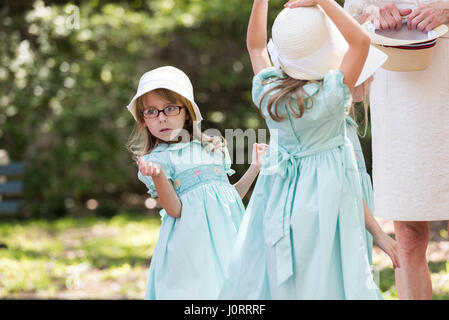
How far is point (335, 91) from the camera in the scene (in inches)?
80.6

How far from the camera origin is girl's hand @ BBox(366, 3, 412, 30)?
266cm

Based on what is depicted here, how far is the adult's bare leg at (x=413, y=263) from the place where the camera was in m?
2.88

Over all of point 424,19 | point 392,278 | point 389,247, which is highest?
point 424,19

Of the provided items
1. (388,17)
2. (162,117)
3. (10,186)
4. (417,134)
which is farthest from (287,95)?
(10,186)

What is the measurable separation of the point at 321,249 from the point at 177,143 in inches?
34.5

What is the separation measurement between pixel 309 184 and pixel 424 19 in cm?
98

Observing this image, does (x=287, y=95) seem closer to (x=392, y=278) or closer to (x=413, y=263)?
(x=413, y=263)

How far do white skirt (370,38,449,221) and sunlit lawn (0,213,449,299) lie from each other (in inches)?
36.0

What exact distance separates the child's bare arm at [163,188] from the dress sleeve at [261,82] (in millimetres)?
456

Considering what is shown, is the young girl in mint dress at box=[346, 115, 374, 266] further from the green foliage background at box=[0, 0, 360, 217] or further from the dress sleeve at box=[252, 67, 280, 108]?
the green foliage background at box=[0, 0, 360, 217]

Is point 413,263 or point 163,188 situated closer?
point 163,188

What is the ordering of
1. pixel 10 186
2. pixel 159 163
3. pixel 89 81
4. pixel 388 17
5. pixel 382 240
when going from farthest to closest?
pixel 89 81 < pixel 10 186 < pixel 388 17 < pixel 159 163 < pixel 382 240

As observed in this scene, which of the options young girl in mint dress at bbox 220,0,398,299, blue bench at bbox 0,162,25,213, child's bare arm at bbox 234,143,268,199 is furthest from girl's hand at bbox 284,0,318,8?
blue bench at bbox 0,162,25,213

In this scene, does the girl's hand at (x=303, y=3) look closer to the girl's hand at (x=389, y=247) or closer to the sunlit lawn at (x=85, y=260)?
the girl's hand at (x=389, y=247)
